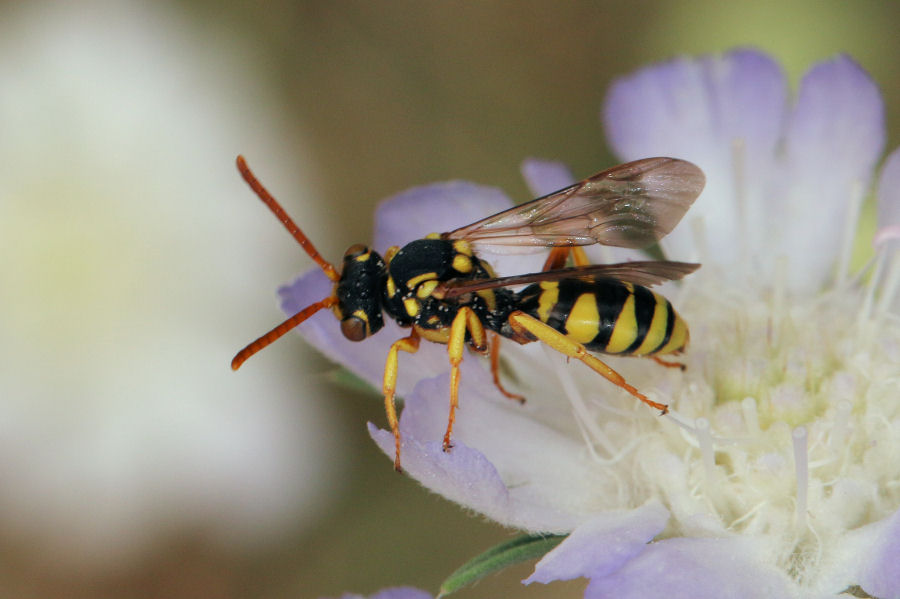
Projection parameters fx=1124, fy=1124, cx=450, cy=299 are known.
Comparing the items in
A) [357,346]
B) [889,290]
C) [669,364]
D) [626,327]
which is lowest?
[889,290]

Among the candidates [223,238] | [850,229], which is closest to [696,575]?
[850,229]

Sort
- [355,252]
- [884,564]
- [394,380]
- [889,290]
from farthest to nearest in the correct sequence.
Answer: [889,290], [355,252], [394,380], [884,564]

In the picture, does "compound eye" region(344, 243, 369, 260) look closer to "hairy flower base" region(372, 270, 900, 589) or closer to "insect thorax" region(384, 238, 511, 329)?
Answer: "insect thorax" region(384, 238, 511, 329)

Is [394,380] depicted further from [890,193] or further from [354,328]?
[890,193]

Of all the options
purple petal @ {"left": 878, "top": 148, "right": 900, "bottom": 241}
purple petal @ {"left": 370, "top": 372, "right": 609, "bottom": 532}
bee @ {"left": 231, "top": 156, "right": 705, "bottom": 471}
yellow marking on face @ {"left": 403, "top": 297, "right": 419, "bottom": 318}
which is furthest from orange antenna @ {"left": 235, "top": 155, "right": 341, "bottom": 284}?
purple petal @ {"left": 878, "top": 148, "right": 900, "bottom": 241}

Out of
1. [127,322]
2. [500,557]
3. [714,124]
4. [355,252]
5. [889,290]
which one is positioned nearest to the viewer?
[500,557]

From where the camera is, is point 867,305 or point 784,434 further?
point 867,305

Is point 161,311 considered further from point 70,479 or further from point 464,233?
point 464,233

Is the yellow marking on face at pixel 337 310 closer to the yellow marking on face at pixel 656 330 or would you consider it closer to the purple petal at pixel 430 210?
the purple petal at pixel 430 210

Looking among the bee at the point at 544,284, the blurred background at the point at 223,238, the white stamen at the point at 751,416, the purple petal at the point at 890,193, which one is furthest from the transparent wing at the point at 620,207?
the blurred background at the point at 223,238
